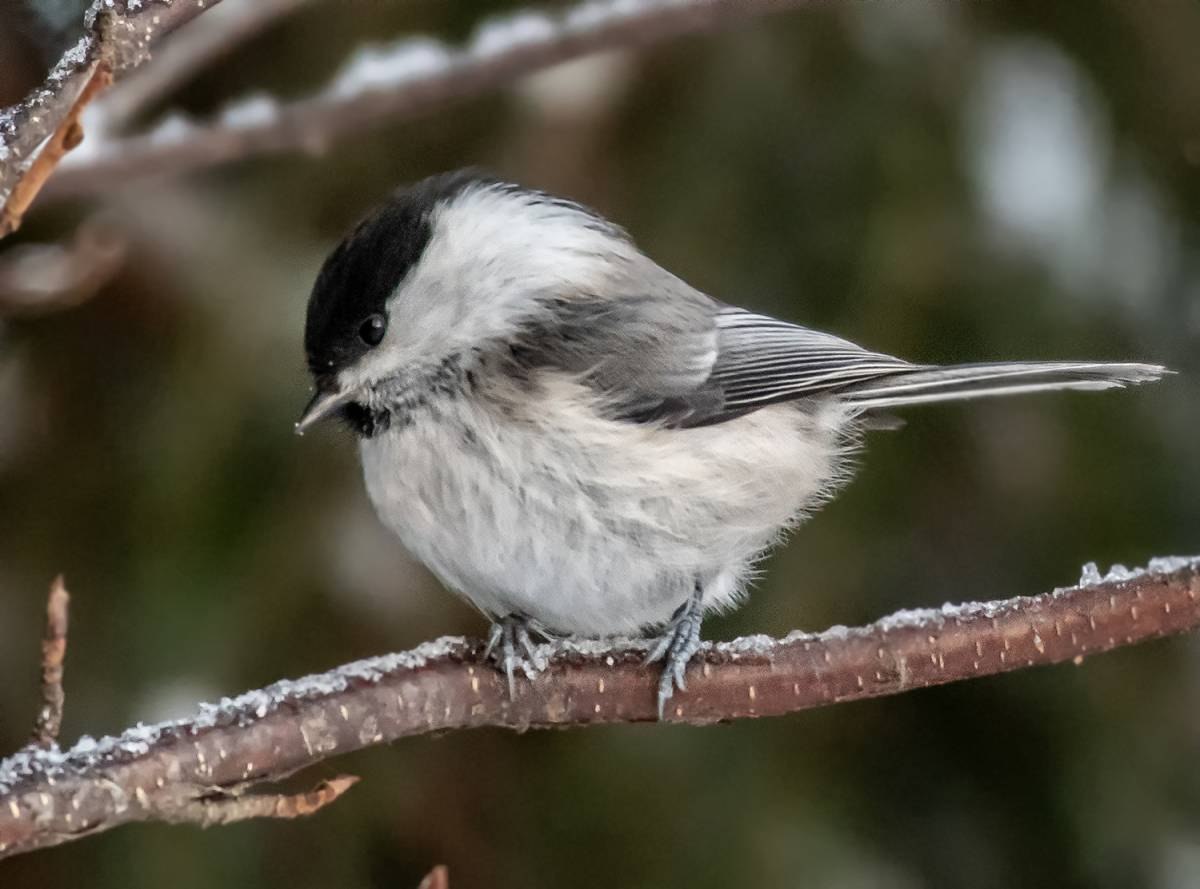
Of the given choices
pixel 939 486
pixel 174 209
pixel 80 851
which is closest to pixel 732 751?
pixel 939 486

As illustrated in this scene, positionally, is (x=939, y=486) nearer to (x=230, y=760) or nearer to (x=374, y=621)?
(x=374, y=621)

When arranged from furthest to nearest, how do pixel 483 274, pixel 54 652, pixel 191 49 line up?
1. pixel 191 49
2. pixel 483 274
3. pixel 54 652

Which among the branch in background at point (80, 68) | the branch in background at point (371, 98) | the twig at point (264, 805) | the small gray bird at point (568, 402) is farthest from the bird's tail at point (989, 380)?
the branch in background at point (80, 68)

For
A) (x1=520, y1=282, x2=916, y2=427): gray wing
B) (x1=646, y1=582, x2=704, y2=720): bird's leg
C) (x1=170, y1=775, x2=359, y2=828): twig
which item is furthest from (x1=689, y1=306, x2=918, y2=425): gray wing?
(x1=170, y1=775, x2=359, y2=828): twig

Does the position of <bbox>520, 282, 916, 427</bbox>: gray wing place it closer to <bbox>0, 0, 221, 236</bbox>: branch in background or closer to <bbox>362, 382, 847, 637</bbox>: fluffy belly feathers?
<bbox>362, 382, 847, 637</bbox>: fluffy belly feathers

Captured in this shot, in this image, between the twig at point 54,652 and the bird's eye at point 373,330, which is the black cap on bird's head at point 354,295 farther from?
the twig at point 54,652

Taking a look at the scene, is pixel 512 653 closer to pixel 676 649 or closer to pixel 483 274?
Answer: pixel 676 649

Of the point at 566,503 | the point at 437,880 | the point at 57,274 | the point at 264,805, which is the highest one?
the point at 57,274

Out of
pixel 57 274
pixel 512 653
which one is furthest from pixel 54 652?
pixel 57 274
